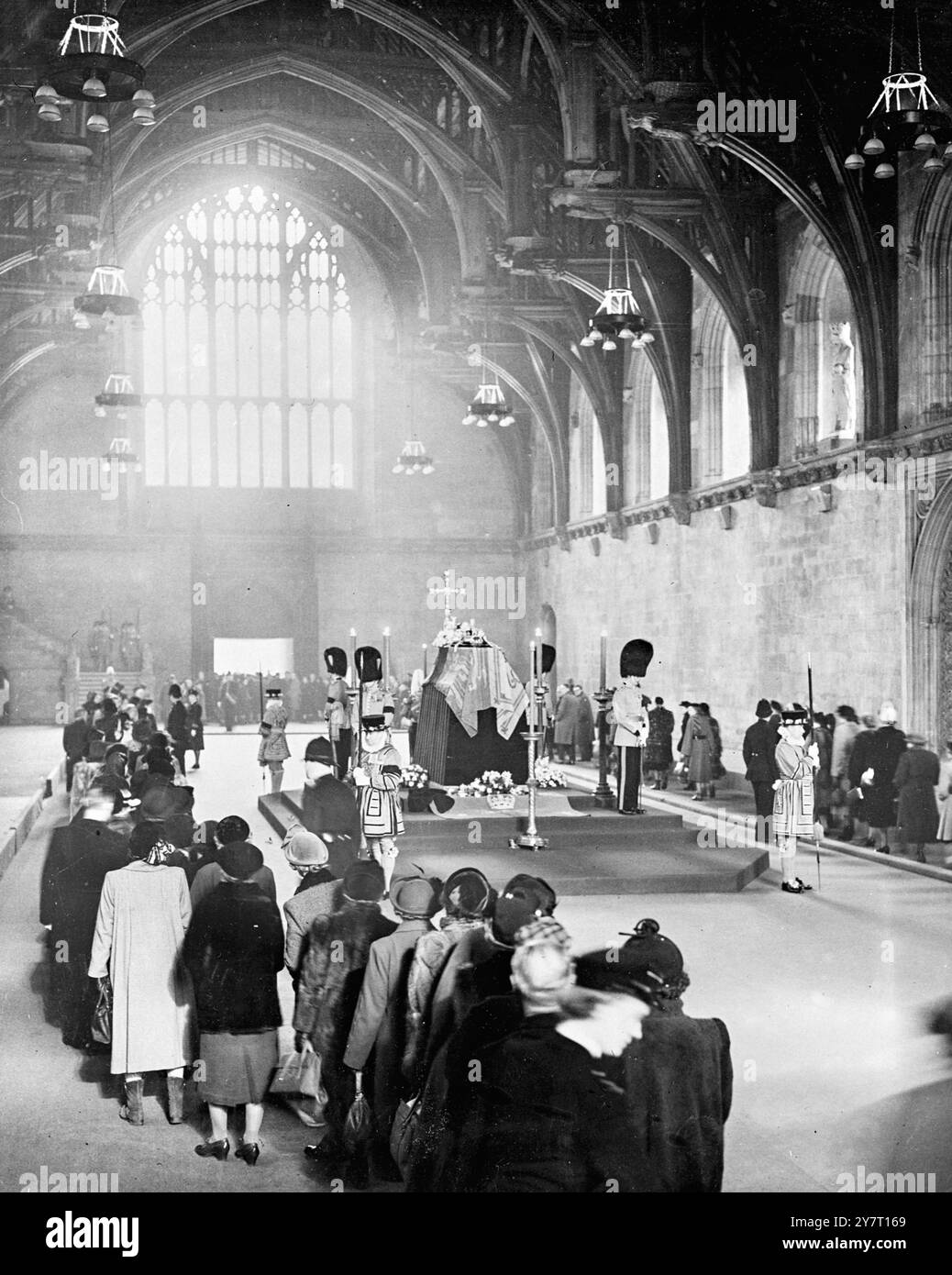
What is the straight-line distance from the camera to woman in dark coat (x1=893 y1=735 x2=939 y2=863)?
13258 mm

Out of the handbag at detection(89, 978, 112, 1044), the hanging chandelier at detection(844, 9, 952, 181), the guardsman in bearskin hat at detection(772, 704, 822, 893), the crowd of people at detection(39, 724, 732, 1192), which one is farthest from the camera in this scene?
the guardsman in bearskin hat at detection(772, 704, 822, 893)

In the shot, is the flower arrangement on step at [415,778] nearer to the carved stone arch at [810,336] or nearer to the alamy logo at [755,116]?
the alamy logo at [755,116]

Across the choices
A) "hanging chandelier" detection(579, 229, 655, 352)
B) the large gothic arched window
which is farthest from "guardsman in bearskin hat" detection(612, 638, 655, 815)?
the large gothic arched window

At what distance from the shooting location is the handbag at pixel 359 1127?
223 inches

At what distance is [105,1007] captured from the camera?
6.85 metres

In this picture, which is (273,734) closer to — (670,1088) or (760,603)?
(760,603)

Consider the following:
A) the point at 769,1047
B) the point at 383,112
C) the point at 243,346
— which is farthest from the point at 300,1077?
the point at 243,346

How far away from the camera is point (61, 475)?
3319 centimetres

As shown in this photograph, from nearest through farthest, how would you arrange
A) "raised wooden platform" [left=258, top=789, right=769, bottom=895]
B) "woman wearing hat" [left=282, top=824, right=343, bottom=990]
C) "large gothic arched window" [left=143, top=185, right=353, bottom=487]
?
"woman wearing hat" [left=282, top=824, right=343, bottom=990], "raised wooden platform" [left=258, top=789, right=769, bottom=895], "large gothic arched window" [left=143, top=185, right=353, bottom=487]

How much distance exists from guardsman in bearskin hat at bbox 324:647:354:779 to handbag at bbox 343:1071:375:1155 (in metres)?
11.4

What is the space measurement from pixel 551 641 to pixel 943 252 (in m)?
17.3

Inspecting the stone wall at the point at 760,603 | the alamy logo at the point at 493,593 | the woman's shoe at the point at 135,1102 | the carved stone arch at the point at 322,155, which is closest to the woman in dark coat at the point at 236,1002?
the woman's shoe at the point at 135,1102

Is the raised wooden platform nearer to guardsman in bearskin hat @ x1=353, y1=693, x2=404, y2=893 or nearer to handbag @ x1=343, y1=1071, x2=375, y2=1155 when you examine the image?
guardsman in bearskin hat @ x1=353, y1=693, x2=404, y2=893
